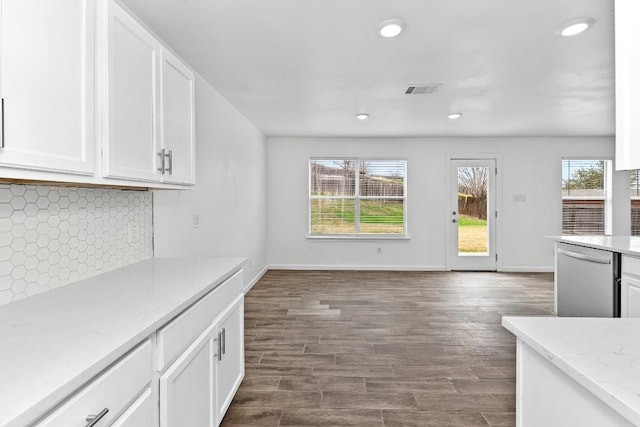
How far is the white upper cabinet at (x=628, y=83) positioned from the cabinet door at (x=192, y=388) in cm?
148

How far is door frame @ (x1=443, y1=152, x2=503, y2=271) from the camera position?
22.0ft

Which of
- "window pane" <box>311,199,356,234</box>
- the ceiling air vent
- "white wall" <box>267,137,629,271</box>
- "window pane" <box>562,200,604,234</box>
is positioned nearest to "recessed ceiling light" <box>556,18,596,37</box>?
the ceiling air vent

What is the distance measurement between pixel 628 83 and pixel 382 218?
6.17m

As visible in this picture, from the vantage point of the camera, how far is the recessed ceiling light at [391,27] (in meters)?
2.39

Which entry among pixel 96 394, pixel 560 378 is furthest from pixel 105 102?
pixel 560 378

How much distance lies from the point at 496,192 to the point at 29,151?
22.4ft

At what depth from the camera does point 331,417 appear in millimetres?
2209

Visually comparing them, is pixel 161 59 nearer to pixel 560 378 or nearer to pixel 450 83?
pixel 560 378

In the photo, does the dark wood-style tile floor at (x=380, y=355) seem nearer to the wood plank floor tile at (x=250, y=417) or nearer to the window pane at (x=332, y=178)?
the wood plank floor tile at (x=250, y=417)

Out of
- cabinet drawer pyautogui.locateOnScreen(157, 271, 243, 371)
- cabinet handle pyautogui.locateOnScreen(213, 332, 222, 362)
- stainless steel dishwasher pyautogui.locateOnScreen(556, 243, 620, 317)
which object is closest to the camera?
cabinet drawer pyautogui.locateOnScreen(157, 271, 243, 371)

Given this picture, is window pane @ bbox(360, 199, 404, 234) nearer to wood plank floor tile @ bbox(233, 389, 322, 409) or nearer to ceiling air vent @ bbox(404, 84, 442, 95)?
ceiling air vent @ bbox(404, 84, 442, 95)

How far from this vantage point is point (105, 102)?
156 cm

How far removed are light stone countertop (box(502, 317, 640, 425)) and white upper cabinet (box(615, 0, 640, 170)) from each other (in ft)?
1.50

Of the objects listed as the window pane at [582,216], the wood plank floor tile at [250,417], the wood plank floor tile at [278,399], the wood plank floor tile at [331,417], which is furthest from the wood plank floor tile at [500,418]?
the window pane at [582,216]
